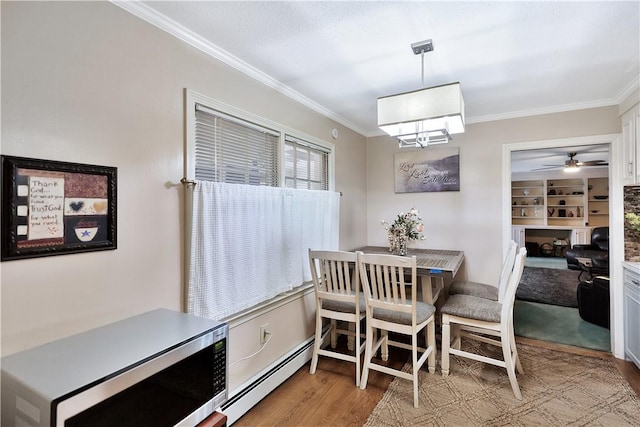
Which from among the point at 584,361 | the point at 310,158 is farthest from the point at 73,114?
the point at 584,361

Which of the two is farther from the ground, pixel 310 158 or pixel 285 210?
pixel 310 158

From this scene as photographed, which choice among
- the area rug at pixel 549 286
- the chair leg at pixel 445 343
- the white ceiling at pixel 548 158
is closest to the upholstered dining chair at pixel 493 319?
the chair leg at pixel 445 343

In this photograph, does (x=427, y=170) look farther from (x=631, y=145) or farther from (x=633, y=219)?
(x=633, y=219)

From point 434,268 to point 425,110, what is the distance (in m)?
1.24

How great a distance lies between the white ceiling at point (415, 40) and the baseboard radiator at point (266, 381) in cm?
215

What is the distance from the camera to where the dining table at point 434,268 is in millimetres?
2459

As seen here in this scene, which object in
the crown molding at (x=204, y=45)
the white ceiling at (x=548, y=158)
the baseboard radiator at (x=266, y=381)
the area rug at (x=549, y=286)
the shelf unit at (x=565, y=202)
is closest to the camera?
the crown molding at (x=204, y=45)

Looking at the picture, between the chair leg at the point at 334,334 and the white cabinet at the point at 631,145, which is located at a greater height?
the white cabinet at the point at 631,145

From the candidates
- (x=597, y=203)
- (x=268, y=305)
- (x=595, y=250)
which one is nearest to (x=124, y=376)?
(x=268, y=305)

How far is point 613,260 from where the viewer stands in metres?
2.82

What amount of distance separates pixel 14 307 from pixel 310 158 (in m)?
2.30

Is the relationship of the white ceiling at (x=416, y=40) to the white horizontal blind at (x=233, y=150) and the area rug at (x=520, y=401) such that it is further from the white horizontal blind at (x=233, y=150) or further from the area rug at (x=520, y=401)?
the area rug at (x=520, y=401)

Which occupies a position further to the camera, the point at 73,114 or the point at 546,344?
the point at 546,344

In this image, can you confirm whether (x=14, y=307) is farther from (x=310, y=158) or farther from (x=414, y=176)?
(x=414, y=176)
